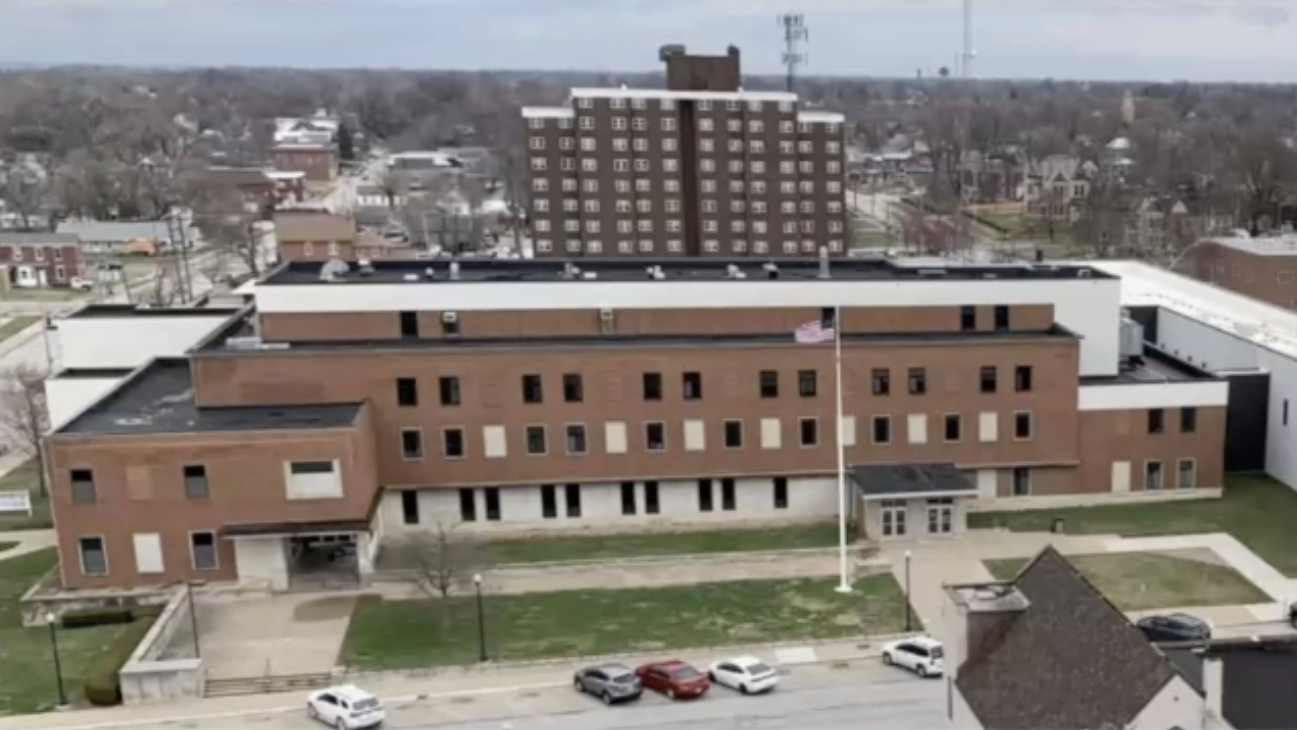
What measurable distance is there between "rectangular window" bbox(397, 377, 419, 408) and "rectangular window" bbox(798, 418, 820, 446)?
14.5 metres

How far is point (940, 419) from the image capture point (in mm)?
47250

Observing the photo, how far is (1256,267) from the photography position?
8062 centimetres

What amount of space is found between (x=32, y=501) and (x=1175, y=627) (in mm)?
43602

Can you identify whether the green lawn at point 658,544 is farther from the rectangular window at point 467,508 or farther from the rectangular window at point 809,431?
the rectangular window at point 809,431

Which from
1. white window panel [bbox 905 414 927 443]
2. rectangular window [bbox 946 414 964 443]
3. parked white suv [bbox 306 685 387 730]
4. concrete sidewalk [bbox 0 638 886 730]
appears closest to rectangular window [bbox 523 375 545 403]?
concrete sidewalk [bbox 0 638 886 730]

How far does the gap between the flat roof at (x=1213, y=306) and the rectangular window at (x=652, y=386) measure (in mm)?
24965

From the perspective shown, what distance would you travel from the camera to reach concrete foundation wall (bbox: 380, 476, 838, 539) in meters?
46.5

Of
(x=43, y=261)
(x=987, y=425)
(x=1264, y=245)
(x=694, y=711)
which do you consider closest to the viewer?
(x=694, y=711)

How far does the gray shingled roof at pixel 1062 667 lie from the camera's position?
66.6 feet

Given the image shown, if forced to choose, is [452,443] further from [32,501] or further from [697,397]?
[32,501]

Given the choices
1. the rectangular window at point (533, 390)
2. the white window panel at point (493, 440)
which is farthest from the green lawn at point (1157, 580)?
the white window panel at point (493, 440)

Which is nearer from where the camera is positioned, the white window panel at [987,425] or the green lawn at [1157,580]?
the green lawn at [1157,580]

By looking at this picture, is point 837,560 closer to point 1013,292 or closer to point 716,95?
point 1013,292

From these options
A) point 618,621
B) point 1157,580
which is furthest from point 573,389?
point 1157,580
